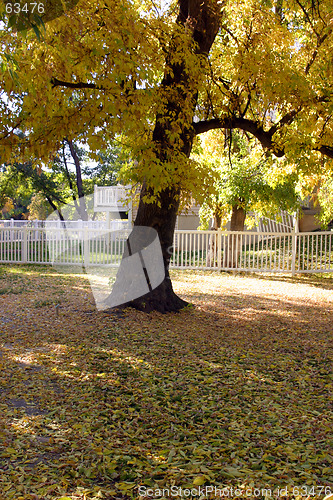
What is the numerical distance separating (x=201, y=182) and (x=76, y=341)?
2.68 metres

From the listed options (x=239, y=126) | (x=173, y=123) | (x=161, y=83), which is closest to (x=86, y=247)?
(x=239, y=126)

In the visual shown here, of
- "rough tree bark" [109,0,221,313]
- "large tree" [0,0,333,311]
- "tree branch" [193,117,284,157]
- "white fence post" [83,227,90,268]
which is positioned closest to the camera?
"large tree" [0,0,333,311]

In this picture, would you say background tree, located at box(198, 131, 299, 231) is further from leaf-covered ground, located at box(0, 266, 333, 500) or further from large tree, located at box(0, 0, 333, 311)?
leaf-covered ground, located at box(0, 266, 333, 500)

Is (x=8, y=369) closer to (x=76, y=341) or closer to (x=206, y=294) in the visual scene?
(x=76, y=341)

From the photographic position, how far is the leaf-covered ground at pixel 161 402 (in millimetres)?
2752

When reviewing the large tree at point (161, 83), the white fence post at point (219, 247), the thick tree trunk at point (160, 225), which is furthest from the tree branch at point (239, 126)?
the white fence post at point (219, 247)

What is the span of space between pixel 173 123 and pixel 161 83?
1.00 m

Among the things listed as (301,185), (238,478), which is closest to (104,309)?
(238,478)

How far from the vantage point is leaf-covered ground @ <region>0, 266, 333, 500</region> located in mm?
2752

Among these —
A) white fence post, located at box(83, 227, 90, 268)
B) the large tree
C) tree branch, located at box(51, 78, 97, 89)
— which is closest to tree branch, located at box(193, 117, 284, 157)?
the large tree

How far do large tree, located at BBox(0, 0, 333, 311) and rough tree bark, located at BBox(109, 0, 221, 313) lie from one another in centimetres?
2

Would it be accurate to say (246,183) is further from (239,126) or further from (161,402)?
(161,402)

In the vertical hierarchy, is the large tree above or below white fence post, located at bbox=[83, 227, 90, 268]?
above

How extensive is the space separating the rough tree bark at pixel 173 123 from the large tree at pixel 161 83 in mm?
18
